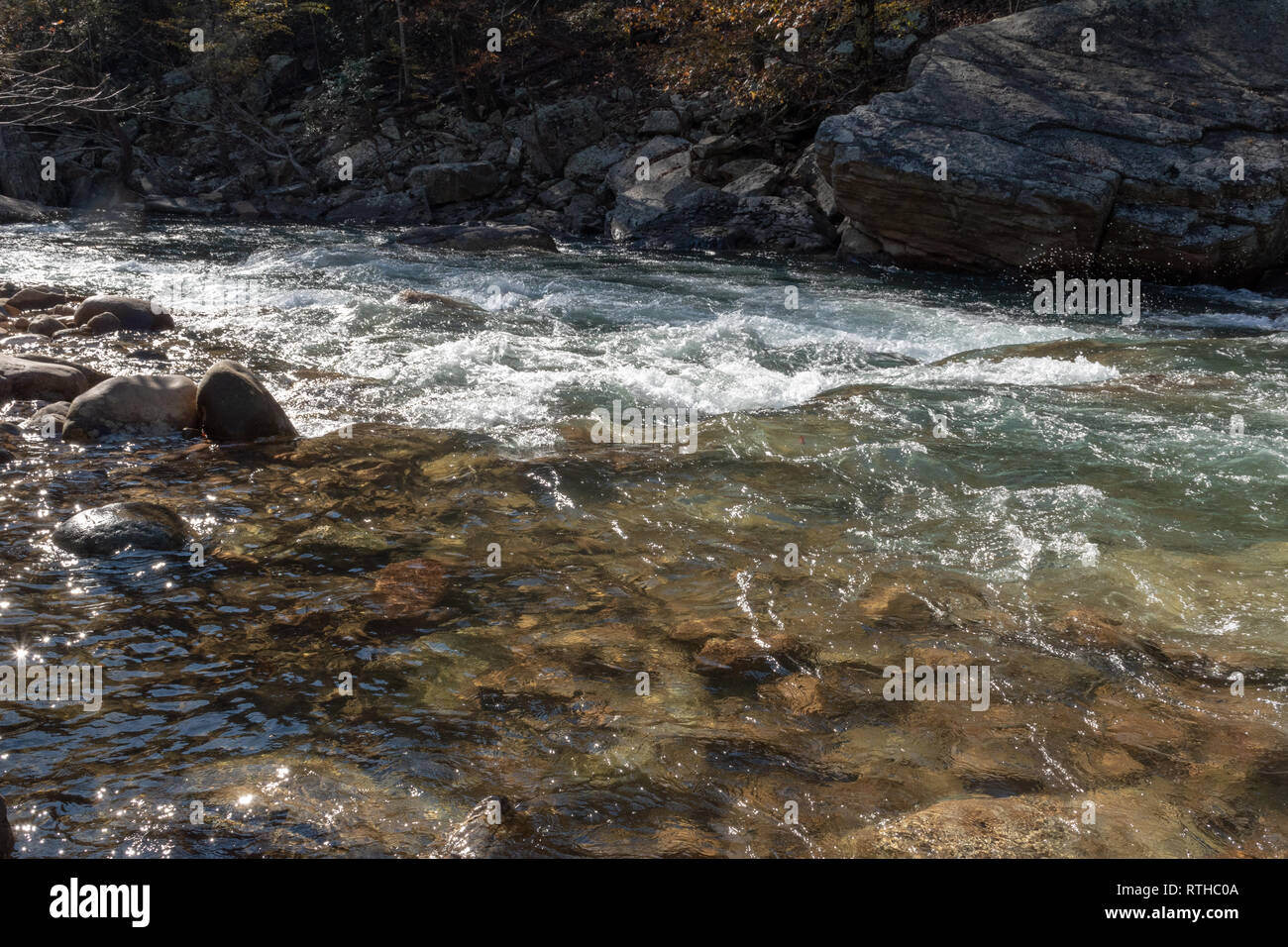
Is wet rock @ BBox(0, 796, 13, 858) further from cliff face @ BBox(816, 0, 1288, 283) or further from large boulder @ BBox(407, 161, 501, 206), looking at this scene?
large boulder @ BBox(407, 161, 501, 206)

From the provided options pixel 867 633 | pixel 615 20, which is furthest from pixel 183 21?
pixel 867 633

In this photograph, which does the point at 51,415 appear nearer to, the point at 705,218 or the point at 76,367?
the point at 76,367

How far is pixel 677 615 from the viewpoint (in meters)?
4.18

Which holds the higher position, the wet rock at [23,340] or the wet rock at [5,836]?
the wet rock at [23,340]

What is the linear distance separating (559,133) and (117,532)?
17.5 meters

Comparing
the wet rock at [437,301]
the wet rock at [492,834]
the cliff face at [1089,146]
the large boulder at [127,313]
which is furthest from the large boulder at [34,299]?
the cliff face at [1089,146]

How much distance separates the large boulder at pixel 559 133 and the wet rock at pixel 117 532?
16495 millimetres

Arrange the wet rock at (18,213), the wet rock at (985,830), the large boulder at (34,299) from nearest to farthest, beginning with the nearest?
the wet rock at (985,830) → the large boulder at (34,299) → the wet rock at (18,213)

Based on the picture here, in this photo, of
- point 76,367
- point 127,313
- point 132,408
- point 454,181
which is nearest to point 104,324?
point 127,313

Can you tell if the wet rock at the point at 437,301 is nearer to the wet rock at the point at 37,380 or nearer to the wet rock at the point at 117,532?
the wet rock at the point at 37,380

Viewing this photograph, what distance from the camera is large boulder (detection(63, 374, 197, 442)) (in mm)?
6109

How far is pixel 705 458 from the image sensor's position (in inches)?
241

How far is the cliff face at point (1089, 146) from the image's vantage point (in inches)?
479

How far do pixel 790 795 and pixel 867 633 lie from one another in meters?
1.18
